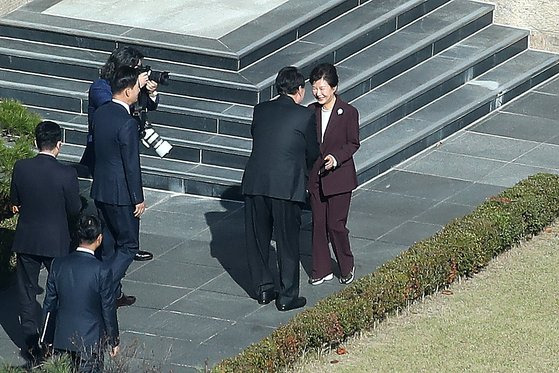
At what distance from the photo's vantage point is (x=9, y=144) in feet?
34.1

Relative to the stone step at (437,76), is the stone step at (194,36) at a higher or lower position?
higher

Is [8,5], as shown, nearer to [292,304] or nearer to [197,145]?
[197,145]

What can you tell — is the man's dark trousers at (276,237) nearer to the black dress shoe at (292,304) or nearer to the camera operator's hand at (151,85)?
the black dress shoe at (292,304)

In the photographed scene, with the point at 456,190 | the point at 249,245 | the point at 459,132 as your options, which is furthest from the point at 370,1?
the point at 249,245

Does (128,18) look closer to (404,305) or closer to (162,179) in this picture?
(162,179)

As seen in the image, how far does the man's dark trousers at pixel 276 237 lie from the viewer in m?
10.5

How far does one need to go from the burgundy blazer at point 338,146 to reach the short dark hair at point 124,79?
1530mm

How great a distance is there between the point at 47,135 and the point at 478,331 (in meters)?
3.37

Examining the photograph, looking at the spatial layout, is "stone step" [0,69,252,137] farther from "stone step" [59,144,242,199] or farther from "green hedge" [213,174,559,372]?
"green hedge" [213,174,559,372]

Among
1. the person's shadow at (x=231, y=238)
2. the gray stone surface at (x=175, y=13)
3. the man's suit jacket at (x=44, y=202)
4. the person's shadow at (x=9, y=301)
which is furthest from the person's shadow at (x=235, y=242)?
the gray stone surface at (x=175, y=13)

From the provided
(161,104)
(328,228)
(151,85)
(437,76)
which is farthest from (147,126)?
(437,76)

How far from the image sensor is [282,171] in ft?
33.9

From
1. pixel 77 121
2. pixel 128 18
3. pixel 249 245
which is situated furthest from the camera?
pixel 128 18

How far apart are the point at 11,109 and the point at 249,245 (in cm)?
202
